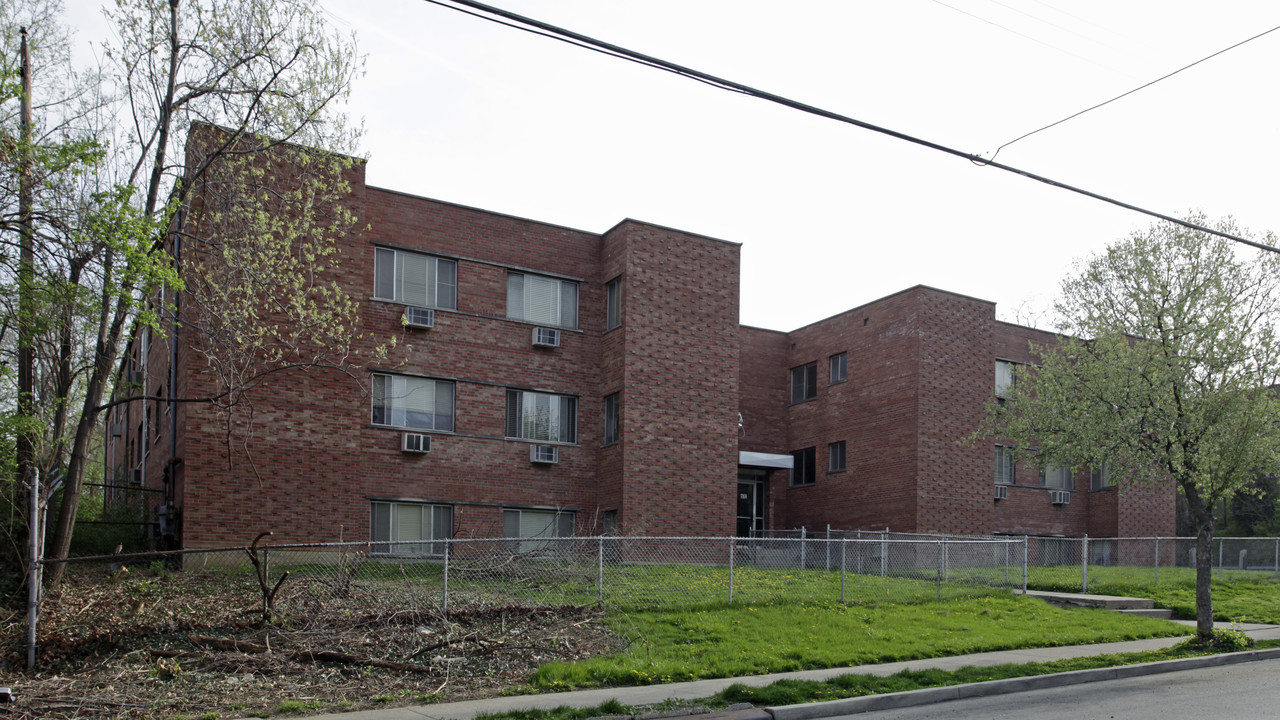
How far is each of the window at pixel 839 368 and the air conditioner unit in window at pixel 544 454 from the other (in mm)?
11970

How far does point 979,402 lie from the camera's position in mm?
30141

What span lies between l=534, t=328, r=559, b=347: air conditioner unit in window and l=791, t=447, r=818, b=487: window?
12054 mm

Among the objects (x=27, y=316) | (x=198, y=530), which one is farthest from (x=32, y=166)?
(x=198, y=530)

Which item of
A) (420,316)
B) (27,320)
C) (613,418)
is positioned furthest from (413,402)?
(27,320)

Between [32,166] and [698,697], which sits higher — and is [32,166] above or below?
above

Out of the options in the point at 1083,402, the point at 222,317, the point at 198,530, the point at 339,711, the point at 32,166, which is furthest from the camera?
the point at 198,530

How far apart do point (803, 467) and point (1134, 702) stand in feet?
76.8

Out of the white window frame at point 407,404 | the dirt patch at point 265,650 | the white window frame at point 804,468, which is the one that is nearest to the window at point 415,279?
the white window frame at point 407,404

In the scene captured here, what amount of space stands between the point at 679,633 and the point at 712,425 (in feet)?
39.3

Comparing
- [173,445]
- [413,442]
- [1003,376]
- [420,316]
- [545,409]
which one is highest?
[420,316]

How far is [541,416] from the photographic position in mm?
24656

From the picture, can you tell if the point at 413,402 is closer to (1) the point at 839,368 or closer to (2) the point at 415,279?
(2) the point at 415,279

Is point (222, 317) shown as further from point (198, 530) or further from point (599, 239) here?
point (599, 239)

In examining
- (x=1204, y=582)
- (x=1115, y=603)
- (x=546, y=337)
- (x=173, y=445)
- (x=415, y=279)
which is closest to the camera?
(x=1204, y=582)
